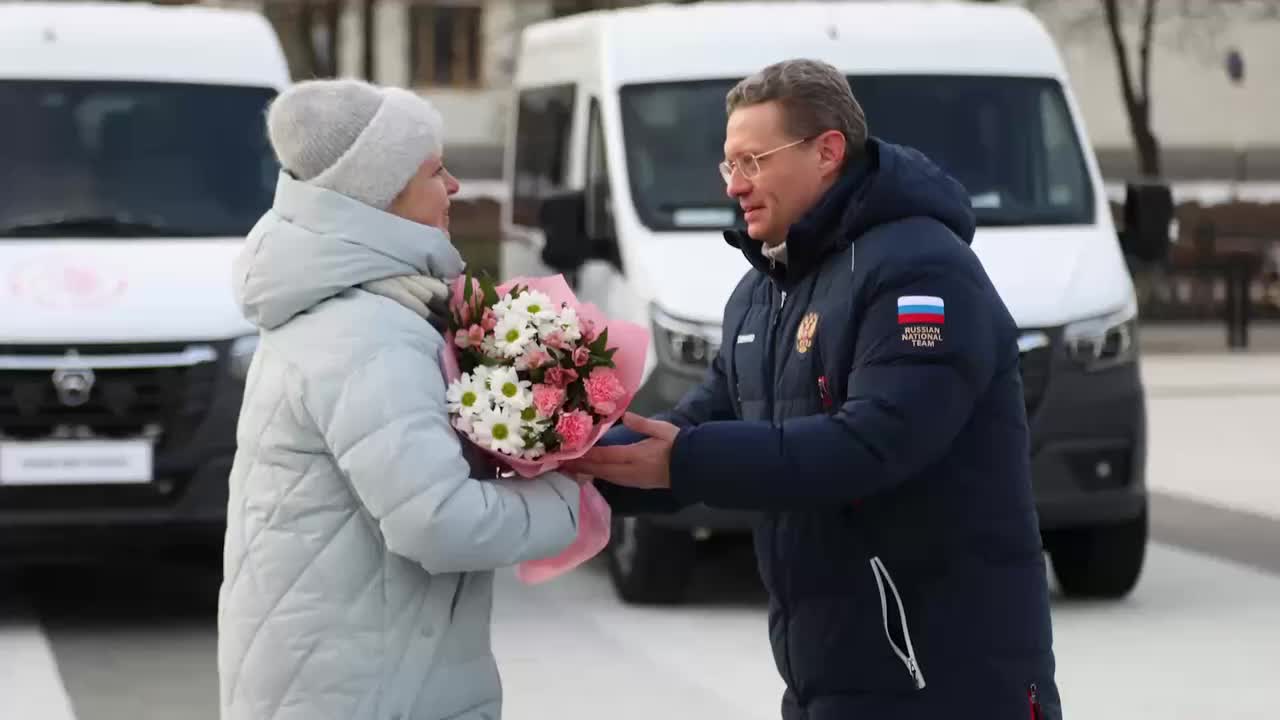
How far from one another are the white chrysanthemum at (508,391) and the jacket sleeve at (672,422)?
38cm

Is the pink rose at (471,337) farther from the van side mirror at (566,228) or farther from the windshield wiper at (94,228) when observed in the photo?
the van side mirror at (566,228)

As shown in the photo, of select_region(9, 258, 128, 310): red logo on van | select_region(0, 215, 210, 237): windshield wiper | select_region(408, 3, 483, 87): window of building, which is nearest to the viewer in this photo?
select_region(9, 258, 128, 310): red logo on van

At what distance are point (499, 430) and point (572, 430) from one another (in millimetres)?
159

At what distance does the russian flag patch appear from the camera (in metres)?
4.03

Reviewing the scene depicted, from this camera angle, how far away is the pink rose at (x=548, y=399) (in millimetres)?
3969

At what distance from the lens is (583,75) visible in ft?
38.8

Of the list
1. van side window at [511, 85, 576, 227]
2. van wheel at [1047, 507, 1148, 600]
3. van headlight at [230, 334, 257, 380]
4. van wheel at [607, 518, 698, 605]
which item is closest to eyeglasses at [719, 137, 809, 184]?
van headlight at [230, 334, 257, 380]

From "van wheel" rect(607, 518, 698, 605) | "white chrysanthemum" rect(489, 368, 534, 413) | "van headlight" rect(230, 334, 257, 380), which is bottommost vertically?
"van wheel" rect(607, 518, 698, 605)

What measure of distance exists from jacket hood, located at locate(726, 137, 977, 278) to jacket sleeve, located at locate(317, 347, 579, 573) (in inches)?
27.0

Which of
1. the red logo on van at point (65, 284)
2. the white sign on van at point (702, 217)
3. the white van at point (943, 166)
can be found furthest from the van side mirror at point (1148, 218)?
the red logo on van at point (65, 284)

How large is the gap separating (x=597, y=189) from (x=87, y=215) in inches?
77.6

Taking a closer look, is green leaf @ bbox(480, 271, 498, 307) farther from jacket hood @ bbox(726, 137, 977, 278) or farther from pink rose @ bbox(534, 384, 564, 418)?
jacket hood @ bbox(726, 137, 977, 278)

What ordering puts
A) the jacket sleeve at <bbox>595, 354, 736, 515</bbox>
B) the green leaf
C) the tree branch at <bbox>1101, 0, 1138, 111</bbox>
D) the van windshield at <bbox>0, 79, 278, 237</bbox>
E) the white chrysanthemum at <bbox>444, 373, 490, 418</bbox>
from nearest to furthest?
the white chrysanthemum at <bbox>444, 373, 490, 418</bbox>
the green leaf
the jacket sleeve at <bbox>595, 354, 736, 515</bbox>
the van windshield at <bbox>0, 79, 278, 237</bbox>
the tree branch at <bbox>1101, 0, 1138, 111</bbox>

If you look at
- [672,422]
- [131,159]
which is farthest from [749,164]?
[131,159]
